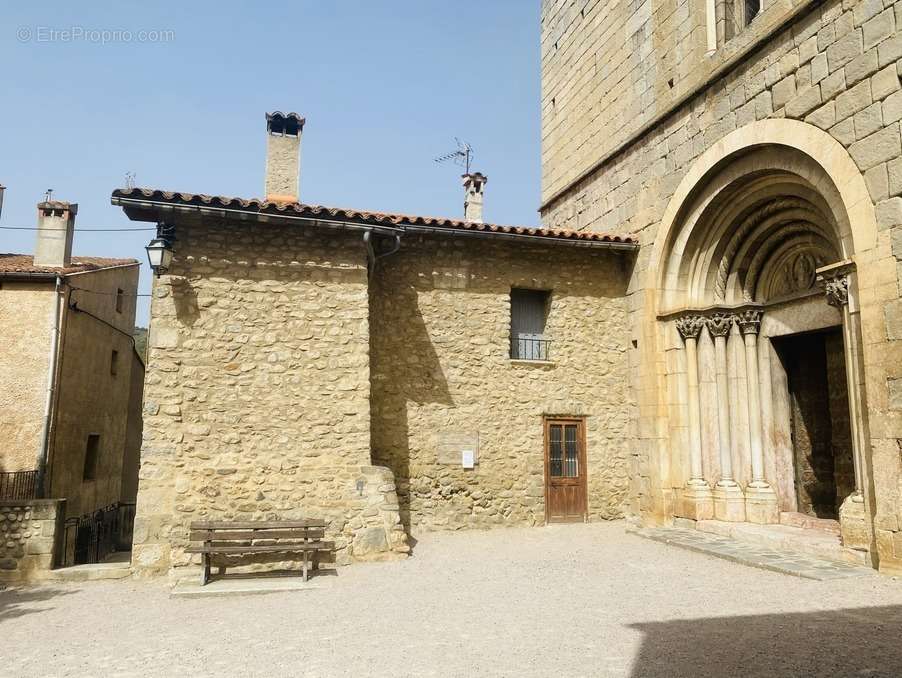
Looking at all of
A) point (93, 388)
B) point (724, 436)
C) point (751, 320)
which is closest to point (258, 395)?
point (724, 436)

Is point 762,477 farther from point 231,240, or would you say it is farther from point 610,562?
point 231,240

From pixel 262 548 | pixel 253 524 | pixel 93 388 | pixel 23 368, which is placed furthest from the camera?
pixel 93 388

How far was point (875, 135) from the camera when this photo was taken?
626 centimetres

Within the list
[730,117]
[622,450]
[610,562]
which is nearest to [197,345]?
[610,562]

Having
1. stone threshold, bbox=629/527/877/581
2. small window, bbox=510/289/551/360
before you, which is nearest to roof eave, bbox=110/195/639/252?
small window, bbox=510/289/551/360

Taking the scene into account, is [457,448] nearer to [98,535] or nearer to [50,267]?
[98,535]

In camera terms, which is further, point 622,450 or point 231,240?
point 622,450

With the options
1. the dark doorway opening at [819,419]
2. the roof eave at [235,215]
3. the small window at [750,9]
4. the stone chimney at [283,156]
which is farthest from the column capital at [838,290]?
the stone chimney at [283,156]

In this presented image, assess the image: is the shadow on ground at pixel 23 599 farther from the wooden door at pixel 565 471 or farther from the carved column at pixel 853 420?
the carved column at pixel 853 420

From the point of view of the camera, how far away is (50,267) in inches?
465

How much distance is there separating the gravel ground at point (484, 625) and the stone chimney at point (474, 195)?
7.21m

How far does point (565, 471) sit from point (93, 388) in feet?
31.6

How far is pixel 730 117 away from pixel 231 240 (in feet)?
21.9

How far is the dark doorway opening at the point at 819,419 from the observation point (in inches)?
334
